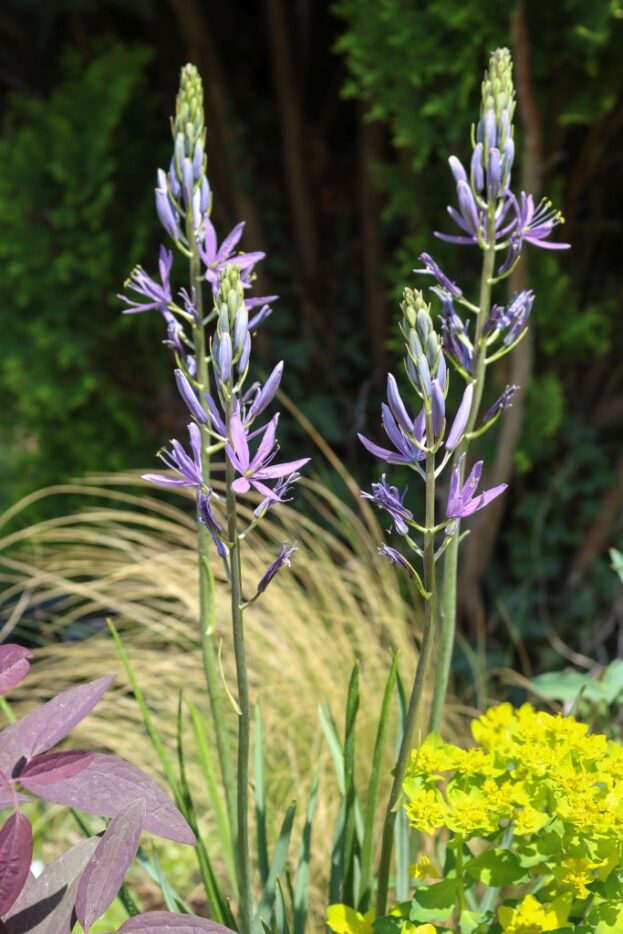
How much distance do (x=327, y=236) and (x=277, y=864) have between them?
2729 mm

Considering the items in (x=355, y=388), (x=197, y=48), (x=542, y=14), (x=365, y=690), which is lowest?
(x=365, y=690)

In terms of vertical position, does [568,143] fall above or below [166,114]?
below

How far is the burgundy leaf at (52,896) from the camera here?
3.43 feet

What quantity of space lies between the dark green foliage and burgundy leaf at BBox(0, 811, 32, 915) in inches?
97.9

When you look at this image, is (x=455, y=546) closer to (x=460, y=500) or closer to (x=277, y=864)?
(x=460, y=500)

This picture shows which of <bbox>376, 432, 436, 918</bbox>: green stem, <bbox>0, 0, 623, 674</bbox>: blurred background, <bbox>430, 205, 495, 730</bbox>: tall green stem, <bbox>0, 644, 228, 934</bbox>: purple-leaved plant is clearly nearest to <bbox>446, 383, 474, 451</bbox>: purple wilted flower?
<bbox>376, 432, 436, 918</bbox>: green stem

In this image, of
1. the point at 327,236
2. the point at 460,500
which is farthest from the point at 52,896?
the point at 327,236

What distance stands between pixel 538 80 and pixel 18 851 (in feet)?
8.19

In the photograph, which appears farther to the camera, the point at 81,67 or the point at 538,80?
the point at 81,67

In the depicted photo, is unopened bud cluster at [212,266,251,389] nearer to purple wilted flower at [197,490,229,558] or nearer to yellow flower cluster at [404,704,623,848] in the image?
purple wilted flower at [197,490,229,558]

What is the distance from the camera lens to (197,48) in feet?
10.8

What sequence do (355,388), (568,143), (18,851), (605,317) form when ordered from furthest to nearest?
(355,388)
(568,143)
(605,317)
(18,851)

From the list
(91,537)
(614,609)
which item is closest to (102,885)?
(91,537)

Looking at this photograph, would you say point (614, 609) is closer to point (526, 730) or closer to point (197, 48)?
point (526, 730)
